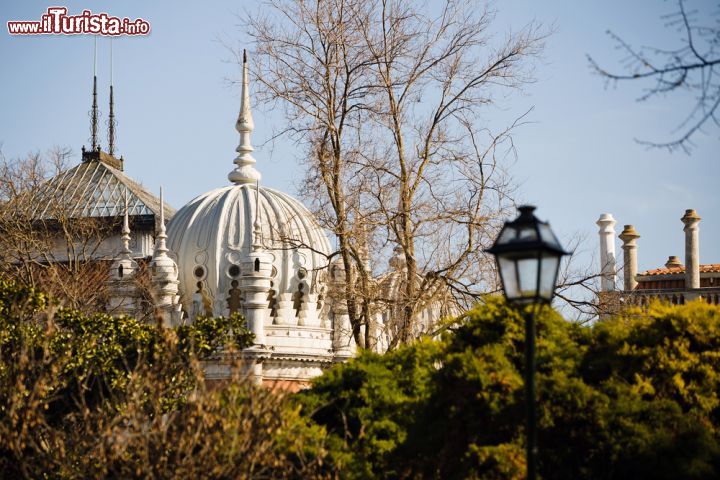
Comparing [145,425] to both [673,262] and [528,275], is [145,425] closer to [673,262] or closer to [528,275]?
[528,275]

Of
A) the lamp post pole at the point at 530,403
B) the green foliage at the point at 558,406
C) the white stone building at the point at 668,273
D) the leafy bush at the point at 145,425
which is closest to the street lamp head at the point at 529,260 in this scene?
the lamp post pole at the point at 530,403

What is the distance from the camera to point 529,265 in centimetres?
1205

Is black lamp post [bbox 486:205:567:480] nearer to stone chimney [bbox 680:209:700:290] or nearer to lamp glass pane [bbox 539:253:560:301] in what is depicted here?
lamp glass pane [bbox 539:253:560:301]

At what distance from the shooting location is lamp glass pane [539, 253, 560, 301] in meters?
12.0

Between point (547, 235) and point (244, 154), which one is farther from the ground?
point (244, 154)

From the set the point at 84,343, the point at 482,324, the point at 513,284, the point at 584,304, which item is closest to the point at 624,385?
the point at 482,324

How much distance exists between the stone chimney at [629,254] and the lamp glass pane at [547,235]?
41.6m

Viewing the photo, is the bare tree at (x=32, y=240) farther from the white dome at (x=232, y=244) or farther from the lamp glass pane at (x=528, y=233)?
the lamp glass pane at (x=528, y=233)

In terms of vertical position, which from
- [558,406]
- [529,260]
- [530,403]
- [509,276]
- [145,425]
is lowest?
[145,425]

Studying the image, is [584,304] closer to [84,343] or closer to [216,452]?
[84,343]

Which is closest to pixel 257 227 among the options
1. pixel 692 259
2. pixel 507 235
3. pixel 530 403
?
pixel 692 259

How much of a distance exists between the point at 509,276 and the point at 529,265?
209 mm

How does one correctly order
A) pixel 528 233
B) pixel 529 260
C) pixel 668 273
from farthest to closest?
1. pixel 668 273
2. pixel 528 233
3. pixel 529 260

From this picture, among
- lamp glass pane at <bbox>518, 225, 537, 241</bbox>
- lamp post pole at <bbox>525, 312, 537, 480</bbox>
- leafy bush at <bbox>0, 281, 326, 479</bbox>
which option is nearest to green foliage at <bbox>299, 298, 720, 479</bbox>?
leafy bush at <bbox>0, 281, 326, 479</bbox>
